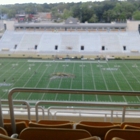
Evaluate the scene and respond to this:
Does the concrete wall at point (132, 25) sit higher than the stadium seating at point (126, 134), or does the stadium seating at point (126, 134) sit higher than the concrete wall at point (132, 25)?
the concrete wall at point (132, 25)

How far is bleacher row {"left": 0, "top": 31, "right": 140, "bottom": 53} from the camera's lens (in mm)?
12680

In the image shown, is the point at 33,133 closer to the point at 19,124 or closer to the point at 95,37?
the point at 19,124

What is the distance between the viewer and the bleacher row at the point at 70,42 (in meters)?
12.7

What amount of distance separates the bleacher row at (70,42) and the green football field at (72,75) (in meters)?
1.95

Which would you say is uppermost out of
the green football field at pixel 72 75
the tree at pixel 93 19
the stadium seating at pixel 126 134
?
the tree at pixel 93 19

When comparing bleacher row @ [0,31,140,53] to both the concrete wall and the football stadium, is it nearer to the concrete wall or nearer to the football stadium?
the football stadium

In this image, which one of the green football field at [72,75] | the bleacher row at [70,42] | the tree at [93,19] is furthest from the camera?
the bleacher row at [70,42]

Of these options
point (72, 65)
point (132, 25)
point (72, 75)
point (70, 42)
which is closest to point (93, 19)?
point (70, 42)

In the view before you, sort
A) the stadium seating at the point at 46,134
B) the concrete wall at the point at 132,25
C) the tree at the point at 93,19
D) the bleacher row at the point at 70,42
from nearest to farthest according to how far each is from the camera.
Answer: the stadium seating at the point at 46,134 < the tree at the point at 93,19 < the bleacher row at the point at 70,42 < the concrete wall at the point at 132,25

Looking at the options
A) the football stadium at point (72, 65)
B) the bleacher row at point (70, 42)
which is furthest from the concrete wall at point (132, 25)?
the bleacher row at point (70, 42)

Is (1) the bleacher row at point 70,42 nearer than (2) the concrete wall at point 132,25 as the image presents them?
Yes

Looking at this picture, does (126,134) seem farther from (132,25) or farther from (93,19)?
(132,25)

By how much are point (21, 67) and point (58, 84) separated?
2783 mm

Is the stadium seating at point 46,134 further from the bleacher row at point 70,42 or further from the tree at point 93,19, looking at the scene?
the tree at point 93,19
